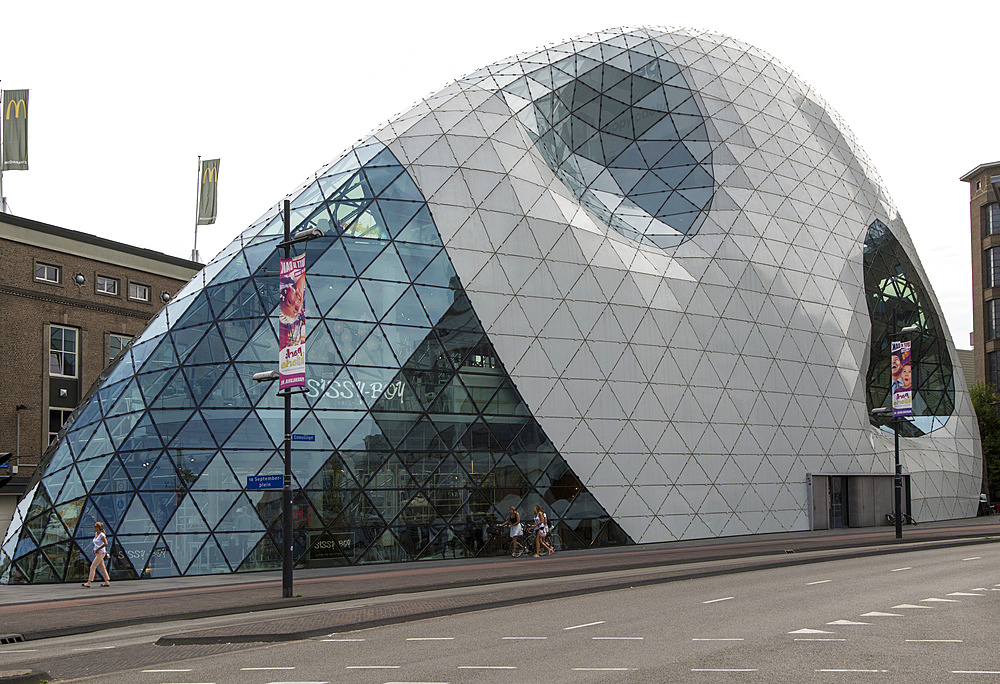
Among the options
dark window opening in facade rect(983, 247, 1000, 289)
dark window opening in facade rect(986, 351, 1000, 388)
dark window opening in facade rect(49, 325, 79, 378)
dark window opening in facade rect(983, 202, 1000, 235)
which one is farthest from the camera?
dark window opening in facade rect(983, 202, 1000, 235)

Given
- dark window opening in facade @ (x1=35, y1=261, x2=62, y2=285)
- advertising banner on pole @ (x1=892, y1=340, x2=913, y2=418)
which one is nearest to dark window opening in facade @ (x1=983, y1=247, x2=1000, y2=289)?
advertising banner on pole @ (x1=892, y1=340, x2=913, y2=418)

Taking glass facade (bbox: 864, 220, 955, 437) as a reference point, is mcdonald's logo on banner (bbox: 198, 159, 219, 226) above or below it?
above

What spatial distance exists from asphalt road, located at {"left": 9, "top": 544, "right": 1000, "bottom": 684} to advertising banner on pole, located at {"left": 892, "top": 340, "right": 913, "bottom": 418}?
62.0 ft

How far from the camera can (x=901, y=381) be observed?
36781 mm

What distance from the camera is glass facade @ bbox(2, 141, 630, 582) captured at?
2636cm

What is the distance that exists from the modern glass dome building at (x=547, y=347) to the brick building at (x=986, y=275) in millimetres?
39877

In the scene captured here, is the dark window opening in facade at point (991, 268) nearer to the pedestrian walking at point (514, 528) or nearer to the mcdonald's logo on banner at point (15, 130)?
the pedestrian walking at point (514, 528)

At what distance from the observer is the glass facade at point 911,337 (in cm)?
4188

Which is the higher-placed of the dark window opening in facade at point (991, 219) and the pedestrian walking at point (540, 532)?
the dark window opening in facade at point (991, 219)

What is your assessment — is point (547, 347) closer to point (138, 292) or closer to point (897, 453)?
point (897, 453)

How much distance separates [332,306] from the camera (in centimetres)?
2900

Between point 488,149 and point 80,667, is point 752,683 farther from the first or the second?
point 488,149

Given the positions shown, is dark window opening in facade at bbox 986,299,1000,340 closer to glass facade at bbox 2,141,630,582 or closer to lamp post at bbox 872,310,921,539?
lamp post at bbox 872,310,921,539

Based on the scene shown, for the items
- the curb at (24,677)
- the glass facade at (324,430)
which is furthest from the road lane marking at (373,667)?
the glass facade at (324,430)
